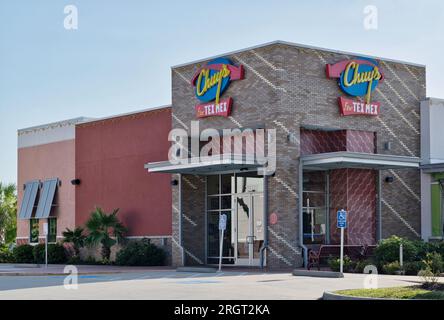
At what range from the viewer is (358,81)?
33219 millimetres

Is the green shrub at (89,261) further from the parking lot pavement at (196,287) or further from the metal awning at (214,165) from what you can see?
the parking lot pavement at (196,287)

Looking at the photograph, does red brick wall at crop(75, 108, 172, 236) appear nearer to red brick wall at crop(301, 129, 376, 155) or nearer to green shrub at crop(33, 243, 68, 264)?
green shrub at crop(33, 243, 68, 264)

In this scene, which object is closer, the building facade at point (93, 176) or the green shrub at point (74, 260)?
the building facade at point (93, 176)

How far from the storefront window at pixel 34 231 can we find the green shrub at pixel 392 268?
2352 cm

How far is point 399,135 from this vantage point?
115ft

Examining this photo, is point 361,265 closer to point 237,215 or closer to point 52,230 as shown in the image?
point 237,215

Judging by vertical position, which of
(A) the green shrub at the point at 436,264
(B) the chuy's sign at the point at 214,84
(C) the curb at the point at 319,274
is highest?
(B) the chuy's sign at the point at 214,84

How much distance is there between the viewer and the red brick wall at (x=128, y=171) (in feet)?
122

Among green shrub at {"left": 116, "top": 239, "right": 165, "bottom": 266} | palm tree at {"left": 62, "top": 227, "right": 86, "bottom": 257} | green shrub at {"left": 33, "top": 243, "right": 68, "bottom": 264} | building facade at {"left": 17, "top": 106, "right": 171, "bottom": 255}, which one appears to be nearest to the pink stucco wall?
building facade at {"left": 17, "top": 106, "right": 171, "bottom": 255}

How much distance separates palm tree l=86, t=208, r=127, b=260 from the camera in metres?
38.3

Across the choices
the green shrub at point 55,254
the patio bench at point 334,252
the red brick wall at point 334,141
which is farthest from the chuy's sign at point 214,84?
the green shrub at point 55,254

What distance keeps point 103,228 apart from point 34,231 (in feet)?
28.0
